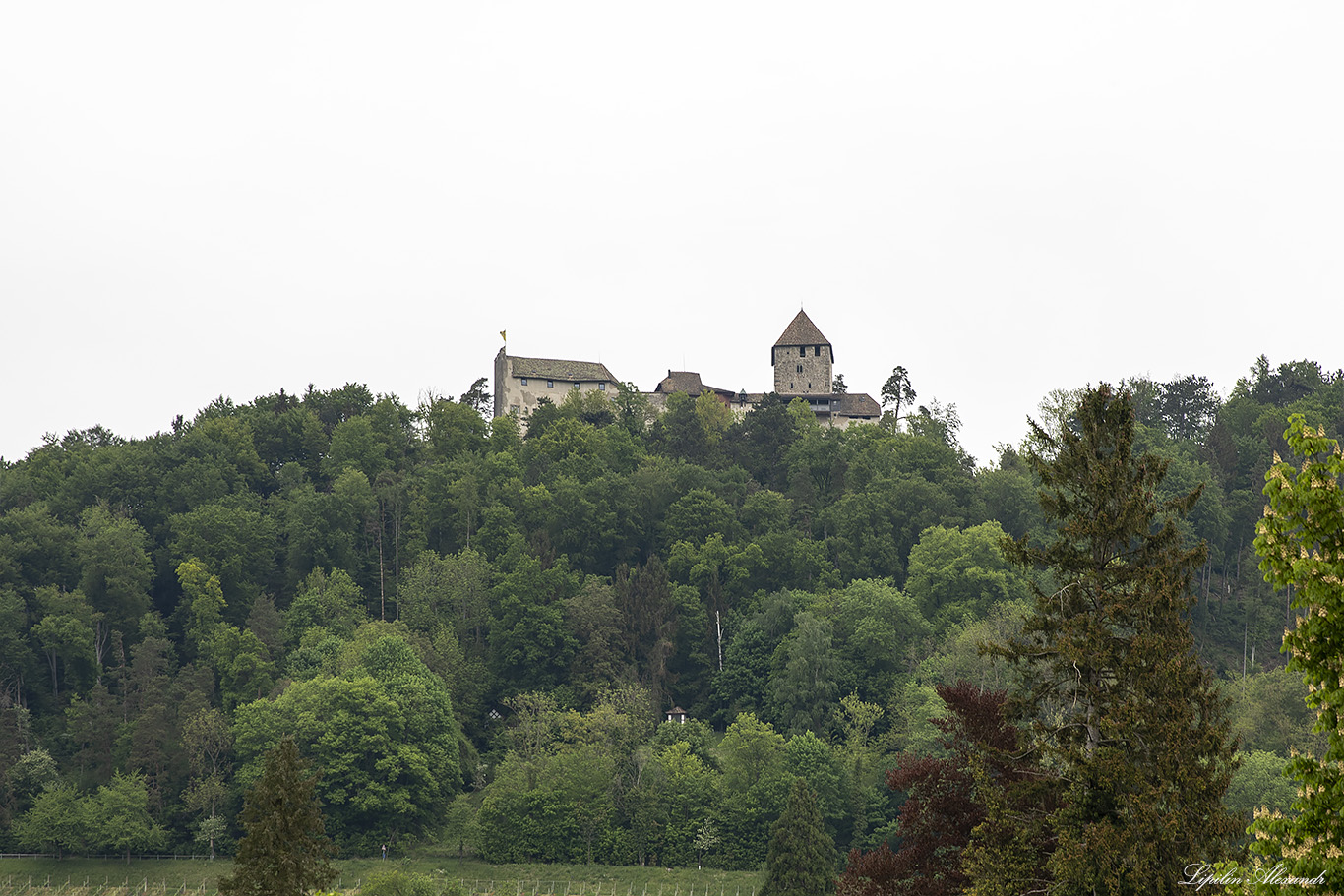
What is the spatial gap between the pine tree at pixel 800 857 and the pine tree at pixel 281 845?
23.9 m

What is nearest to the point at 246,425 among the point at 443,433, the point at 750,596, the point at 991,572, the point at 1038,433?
the point at 443,433

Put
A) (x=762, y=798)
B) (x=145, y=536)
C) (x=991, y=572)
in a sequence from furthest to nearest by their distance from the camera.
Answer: (x=145, y=536) < (x=991, y=572) < (x=762, y=798)

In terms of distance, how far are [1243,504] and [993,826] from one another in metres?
74.3

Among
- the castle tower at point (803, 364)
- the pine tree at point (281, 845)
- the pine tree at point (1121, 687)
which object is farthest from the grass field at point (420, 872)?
the castle tower at point (803, 364)

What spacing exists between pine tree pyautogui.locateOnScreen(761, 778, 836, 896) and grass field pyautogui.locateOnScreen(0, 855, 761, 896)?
5548 mm

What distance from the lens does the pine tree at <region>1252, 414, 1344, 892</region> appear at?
29.3ft

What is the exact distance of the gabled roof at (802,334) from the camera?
376ft

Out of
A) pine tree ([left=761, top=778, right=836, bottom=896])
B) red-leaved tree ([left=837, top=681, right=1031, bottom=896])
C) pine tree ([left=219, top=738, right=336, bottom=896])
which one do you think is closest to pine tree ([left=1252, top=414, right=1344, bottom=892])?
red-leaved tree ([left=837, top=681, right=1031, bottom=896])

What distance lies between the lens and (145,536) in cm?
8806

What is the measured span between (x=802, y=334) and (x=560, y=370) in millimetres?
20484

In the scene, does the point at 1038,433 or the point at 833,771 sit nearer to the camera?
the point at 1038,433

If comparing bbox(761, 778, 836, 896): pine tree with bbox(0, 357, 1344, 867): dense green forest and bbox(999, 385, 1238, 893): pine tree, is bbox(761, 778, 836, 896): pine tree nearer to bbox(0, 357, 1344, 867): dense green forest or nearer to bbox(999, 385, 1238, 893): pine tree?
bbox(0, 357, 1344, 867): dense green forest

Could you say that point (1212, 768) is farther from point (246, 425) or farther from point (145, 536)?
point (246, 425)

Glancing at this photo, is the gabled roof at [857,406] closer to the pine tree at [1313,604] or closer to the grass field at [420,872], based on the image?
the grass field at [420,872]
